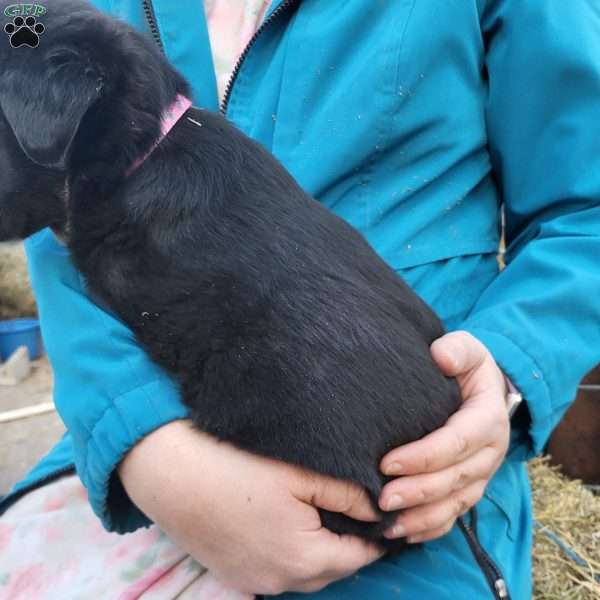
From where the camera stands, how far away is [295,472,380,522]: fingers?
3.56 ft

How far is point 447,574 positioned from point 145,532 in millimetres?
539

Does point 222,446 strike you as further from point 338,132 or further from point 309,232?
point 338,132

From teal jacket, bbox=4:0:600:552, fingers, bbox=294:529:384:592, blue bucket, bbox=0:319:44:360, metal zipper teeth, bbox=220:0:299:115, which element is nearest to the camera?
fingers, bbox=294:529:384:592

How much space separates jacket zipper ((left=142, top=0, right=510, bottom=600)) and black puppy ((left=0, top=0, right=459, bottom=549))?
0.19 meters

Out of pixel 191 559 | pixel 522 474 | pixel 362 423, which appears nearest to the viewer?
pixel 362 423

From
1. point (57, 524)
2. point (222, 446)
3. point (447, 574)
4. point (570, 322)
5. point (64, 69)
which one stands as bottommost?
point (57, 524)

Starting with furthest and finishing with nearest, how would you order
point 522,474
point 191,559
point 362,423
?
point 522,474 < point 191,559 < point 362,423

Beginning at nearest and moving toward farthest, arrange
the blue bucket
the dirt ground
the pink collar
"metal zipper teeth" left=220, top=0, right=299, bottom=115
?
the pink collar
"metal zipper teeth" left=220, top=0, right=299, bottom=115
the dirt ground
the blue bucket

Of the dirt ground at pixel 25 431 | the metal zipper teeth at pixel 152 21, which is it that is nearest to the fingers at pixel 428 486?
the metal zipper teeth at pixel 152 21

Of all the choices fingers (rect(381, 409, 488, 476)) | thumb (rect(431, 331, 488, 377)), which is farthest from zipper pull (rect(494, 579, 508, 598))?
thumb (rect(431, 331, 488, 377))

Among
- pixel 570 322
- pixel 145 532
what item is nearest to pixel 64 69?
pixel 145 532

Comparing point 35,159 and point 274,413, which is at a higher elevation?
point 35,159

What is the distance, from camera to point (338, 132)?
1.39 meters

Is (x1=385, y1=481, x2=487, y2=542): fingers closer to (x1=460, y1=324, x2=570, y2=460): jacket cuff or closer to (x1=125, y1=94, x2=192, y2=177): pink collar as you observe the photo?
(x1=460, y1=324, x2=570, y2=460): jacket cuff
